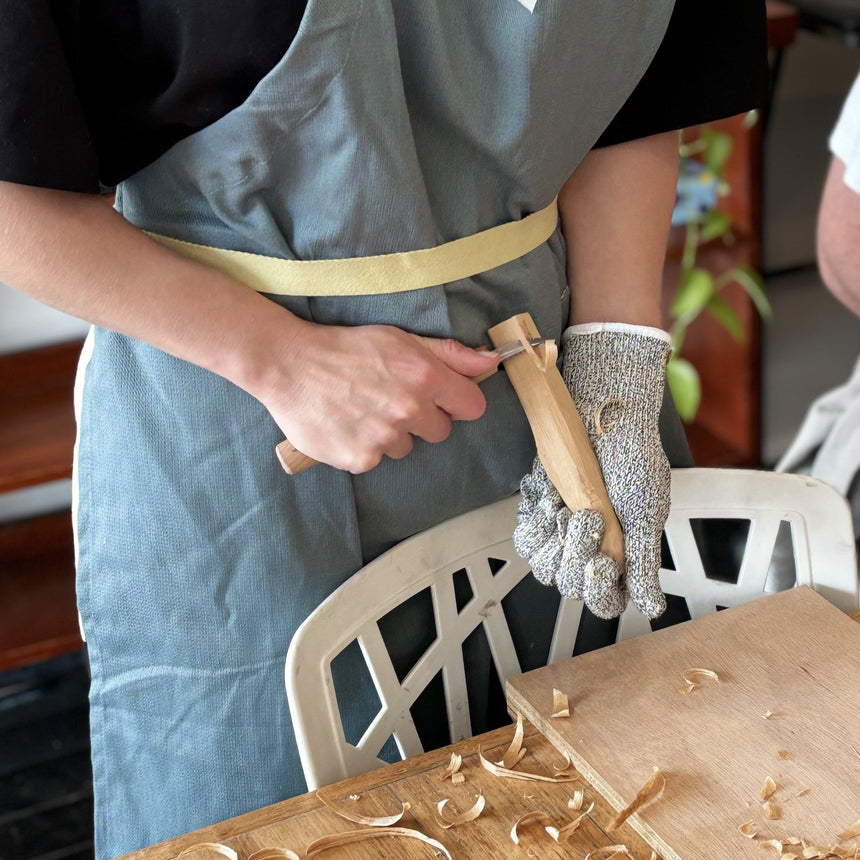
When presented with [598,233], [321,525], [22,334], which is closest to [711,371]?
[22,334]

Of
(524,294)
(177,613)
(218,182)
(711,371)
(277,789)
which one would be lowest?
(711,371)

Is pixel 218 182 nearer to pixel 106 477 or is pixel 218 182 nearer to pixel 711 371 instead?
pixel 106 477

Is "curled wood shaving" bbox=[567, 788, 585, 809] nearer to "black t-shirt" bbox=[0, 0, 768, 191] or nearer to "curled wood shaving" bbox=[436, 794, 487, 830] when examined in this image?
"curled wood shaving" bbox=[436, 794, 487, 830]

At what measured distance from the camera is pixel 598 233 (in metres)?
0.91

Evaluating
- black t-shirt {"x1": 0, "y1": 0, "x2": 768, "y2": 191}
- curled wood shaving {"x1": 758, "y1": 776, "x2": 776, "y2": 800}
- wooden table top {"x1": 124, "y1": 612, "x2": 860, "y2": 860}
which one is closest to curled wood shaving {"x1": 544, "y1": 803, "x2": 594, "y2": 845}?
wooden table top {"x1": 124, "y1": 612, "x2": 860, "y2": 860}

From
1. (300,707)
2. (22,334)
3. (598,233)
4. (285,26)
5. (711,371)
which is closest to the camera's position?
(285,26)

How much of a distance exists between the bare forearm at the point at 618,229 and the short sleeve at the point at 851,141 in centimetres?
42

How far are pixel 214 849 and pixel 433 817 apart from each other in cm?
14

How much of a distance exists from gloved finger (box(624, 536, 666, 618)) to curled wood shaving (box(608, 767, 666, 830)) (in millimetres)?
145

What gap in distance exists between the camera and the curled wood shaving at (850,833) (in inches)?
25.3

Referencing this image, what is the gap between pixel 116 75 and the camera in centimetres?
69

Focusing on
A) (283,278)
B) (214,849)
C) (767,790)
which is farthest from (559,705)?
(283,278)

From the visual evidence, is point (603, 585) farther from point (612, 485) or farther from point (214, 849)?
point (214, 849)

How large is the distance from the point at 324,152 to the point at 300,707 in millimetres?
387
